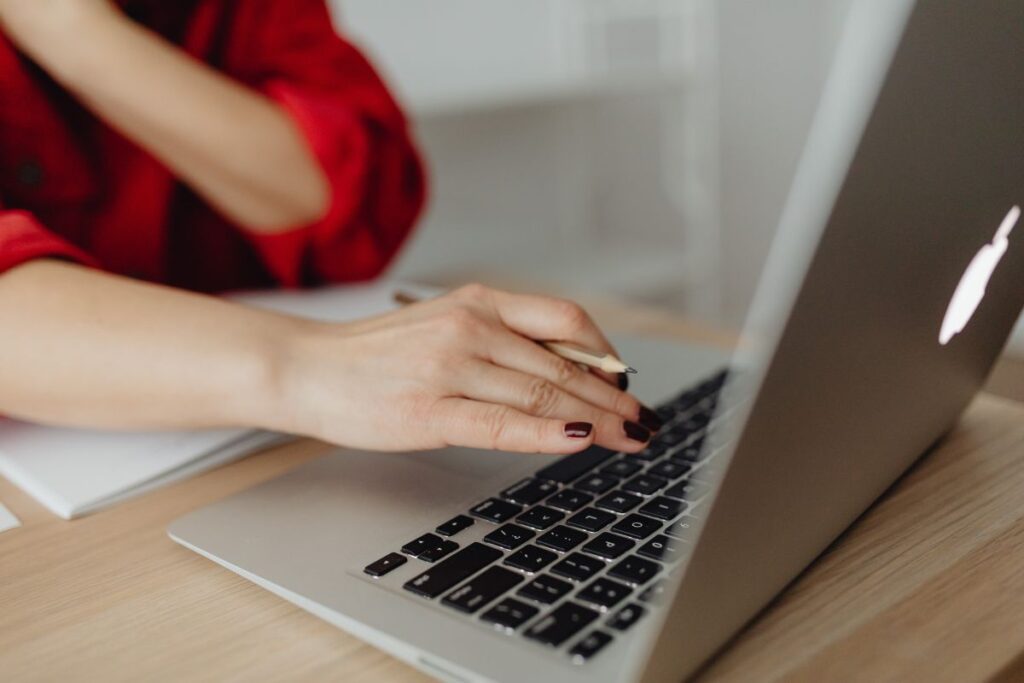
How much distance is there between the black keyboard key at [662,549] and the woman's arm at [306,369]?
0.06 m

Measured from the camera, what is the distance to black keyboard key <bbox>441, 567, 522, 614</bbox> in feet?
1.32

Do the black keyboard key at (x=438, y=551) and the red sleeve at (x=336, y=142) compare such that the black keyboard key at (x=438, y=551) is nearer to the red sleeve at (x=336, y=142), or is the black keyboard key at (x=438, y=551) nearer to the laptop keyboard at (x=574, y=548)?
the laptop keyboard at (x=574, y=548)

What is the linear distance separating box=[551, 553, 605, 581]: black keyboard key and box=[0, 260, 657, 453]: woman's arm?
7 cm

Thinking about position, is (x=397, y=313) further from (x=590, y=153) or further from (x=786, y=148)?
(x=786, y=148)

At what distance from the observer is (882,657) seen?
1.21 feet

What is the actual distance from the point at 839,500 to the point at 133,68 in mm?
595

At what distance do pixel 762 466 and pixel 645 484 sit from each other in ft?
0.59

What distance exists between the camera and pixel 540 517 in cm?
47

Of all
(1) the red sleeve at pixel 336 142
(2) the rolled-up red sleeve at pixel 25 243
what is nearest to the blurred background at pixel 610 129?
(1) the red sleeve at pixel 336 142

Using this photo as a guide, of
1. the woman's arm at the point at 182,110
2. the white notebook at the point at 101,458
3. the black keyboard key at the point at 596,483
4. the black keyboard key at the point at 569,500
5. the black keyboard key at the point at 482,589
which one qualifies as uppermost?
the woman's arm at the point at 182,110

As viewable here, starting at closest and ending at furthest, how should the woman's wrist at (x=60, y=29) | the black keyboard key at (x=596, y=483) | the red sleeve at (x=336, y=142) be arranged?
the black keyboard key at (x=596, y=483), the woman's wrist at (x=60, y=29), the red sleeve at (x=336, y=142)

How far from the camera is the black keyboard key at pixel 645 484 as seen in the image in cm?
50

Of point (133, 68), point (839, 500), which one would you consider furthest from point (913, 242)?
point (133, 68)

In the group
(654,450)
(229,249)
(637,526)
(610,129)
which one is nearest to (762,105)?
(610,129)
